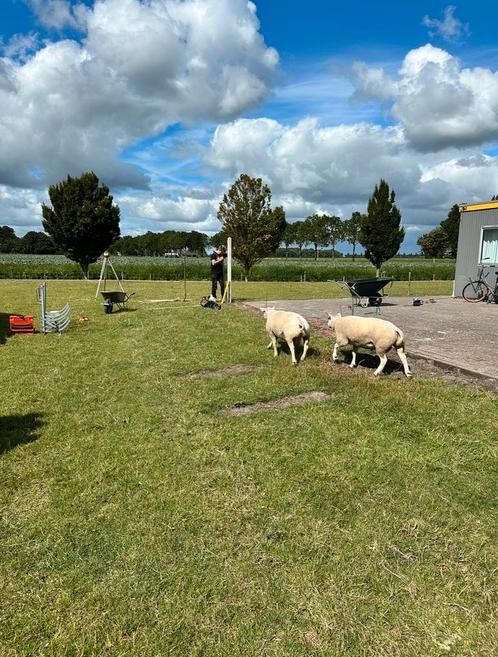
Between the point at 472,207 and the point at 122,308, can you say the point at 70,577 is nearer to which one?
the point at 122,308

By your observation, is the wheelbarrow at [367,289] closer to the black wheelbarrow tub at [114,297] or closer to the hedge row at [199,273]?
the black wheelbarrow tub at [114,297]

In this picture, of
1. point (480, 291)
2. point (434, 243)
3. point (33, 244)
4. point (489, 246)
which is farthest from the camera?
point (33, 244)

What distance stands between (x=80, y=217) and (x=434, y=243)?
265ft

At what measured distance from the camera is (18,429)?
541cm

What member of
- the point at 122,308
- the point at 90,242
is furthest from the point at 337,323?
the point at 90,242

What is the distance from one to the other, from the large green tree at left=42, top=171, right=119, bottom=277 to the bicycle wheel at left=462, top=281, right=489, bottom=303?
3492cm

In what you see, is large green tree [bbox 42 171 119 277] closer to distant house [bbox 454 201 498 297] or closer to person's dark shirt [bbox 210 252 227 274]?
person's dark shirt [bbox 210 252 227 274]

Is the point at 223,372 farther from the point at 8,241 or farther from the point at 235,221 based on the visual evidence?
the point at 8,241

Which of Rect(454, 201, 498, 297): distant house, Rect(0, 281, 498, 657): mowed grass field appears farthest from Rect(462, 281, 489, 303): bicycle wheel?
Rect(0, 281, 498, 657): mowed grass field

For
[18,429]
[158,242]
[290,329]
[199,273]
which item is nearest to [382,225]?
[199,273]

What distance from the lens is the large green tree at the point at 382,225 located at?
1736 inches

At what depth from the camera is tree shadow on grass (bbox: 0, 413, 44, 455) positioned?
5.03 m

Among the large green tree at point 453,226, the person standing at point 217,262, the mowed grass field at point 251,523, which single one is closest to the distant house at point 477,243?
the person standing at point 217,262

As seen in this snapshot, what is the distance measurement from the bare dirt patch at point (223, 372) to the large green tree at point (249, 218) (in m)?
30.7
